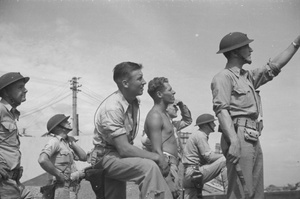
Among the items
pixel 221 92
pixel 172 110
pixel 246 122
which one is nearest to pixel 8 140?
pixel 221 92

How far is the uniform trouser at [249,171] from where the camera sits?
13.5 feet

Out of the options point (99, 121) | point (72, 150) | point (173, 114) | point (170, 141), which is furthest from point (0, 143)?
point (173, 114)

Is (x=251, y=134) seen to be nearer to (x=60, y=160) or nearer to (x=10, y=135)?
(x=10, y=135)

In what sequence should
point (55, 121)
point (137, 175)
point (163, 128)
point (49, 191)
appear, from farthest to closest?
1. point (55, 121)
2. point (49, 191)
3. point (163, 128)
4. point (137, 175)

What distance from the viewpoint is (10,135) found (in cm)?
493

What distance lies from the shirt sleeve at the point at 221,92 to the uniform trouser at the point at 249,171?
12.2 inches

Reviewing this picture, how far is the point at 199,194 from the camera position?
716 centimetres

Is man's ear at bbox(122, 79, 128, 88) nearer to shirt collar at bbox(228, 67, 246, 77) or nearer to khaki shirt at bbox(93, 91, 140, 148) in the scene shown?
khaki shirt at bbox(93, 91, 140, 148)

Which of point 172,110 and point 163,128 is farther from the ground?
point 172,110

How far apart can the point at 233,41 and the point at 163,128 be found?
1.39 m

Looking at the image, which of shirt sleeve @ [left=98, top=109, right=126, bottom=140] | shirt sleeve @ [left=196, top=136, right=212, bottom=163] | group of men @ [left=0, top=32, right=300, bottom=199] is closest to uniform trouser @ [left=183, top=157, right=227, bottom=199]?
shirt sleeve @ [left=196, top=136, right=212, bottom=163]

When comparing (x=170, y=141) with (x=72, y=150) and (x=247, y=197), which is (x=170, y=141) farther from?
(x=72, y=150)

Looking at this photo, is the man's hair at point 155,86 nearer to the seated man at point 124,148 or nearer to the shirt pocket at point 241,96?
the seated man at point 124,148

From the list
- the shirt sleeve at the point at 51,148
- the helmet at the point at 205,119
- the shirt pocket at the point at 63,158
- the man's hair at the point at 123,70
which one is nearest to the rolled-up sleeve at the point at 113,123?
the man's hair at the point at 123,70
